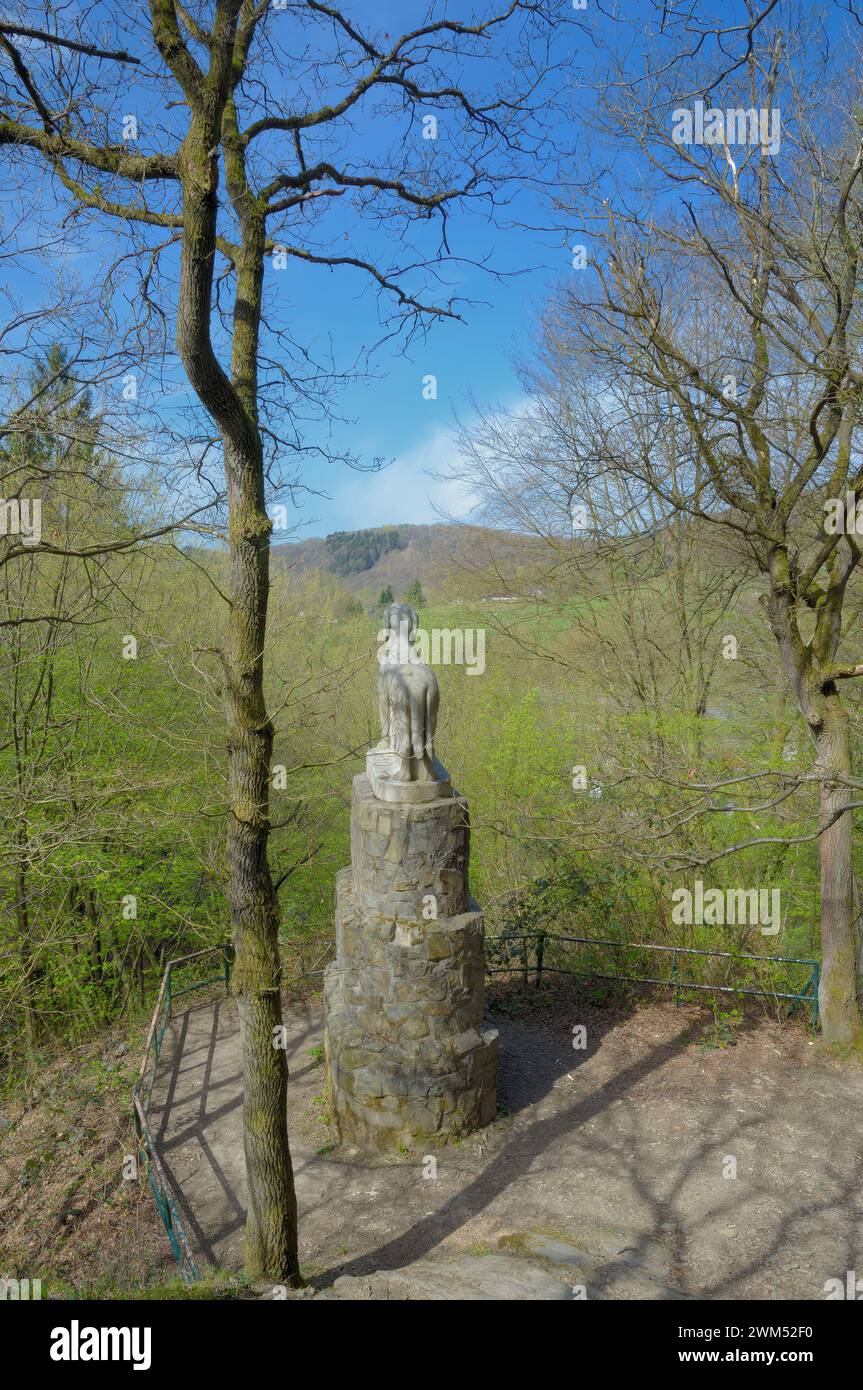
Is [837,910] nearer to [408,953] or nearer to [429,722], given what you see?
[408,953]

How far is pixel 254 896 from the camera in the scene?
4965 millimetres

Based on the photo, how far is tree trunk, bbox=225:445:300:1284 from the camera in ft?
16.2

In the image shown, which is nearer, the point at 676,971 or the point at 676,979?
the point at 676,971

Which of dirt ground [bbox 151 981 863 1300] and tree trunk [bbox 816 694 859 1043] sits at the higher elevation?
tree trunk [bbox 816 694 859 1043]

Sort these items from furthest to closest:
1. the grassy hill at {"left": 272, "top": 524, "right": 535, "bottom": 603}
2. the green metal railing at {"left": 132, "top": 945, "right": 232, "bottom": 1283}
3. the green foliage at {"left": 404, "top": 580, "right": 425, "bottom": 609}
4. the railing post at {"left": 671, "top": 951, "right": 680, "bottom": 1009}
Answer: the green foliage at {"left": 404, "top": 580, "right": 425, "bottom": 609}
the grassy hill at {"left": 272, "top": 524, "right": 535, "bottom": 603}
the railing post at {"left": 671, "top": 951, "right": 680, "bottom": 1009}
the green metal railing at {"left": 132, "top": 945, "right": 232, "bottom": 1283}

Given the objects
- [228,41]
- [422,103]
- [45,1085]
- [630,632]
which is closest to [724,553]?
[630,632]

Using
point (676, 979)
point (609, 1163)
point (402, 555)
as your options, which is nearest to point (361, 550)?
point (402, 555)

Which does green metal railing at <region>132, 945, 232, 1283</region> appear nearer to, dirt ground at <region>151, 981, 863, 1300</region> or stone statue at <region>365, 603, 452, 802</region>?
dirt ground at <region>151, 981, 863, 1300</region>

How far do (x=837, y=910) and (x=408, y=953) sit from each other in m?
4.64

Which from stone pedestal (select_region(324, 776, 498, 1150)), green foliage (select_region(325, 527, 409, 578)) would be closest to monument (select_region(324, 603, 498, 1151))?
stone pedestal (select_region(324, 776, 498, 1150))

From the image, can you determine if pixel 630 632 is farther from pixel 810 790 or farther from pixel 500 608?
pixel 810 790

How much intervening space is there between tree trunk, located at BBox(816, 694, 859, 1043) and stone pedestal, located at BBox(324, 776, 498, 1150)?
3885mm

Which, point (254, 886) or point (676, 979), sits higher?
point (254, 886)

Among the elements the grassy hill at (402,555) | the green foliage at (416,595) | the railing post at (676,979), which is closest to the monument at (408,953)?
the railing post at (676,979)
